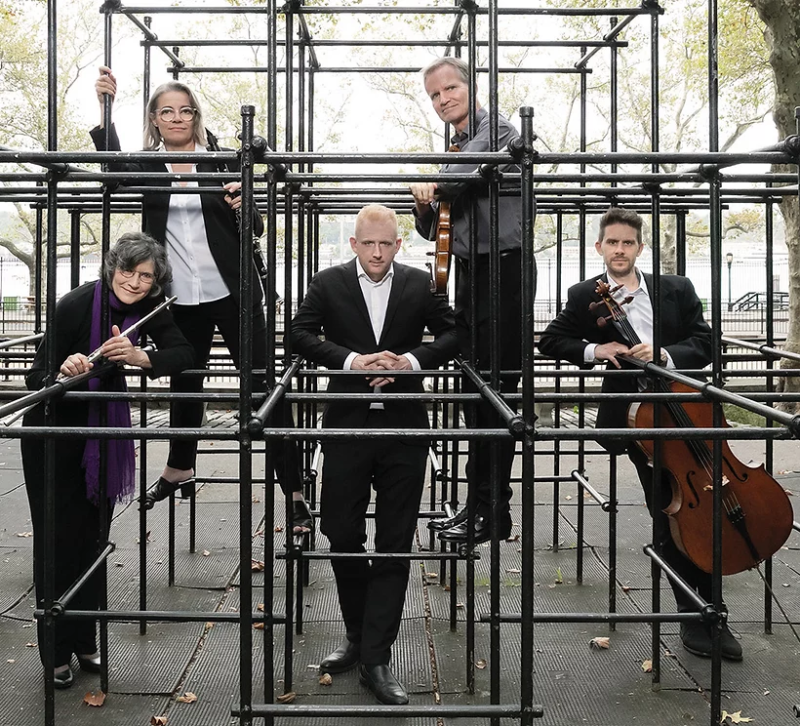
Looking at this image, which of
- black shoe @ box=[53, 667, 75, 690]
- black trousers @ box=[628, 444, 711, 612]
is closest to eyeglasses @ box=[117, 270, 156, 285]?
black shoe @ box=[53, 667, 75, 690]

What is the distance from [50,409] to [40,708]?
112cm

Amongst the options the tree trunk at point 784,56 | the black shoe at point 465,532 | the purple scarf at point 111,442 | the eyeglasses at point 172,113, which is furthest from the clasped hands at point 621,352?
the tree trunk at point 784,56

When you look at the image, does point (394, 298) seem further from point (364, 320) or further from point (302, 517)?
point (302, 517)

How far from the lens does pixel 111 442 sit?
375 centimetres

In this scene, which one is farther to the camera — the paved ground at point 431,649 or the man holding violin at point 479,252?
the man holding violin at point 479,252

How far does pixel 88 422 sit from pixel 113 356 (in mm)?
342

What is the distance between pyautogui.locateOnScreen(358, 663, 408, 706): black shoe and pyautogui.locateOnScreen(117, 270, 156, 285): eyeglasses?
1646mm

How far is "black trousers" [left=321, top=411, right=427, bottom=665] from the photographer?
3631 millimetres

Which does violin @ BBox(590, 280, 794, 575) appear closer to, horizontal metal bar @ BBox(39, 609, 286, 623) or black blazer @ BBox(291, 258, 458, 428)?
black blazer @ BBox(291, 258, 458, 428)

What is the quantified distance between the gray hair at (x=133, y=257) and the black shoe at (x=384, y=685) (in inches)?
65.7

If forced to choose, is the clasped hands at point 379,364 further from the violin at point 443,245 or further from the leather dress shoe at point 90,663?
the leather dress shoe at point 90,663

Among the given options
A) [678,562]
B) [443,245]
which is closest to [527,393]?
[443,245]

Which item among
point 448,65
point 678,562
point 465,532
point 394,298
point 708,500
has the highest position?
point 448,65

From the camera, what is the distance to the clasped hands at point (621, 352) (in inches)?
157
